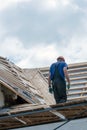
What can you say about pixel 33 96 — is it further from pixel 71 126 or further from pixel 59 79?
pixel 71 126

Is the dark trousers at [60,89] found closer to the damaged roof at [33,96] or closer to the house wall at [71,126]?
the damaged roof at [33,96]

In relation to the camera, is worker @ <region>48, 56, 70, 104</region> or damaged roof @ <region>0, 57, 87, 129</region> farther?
worker @ <region>48, 56, 70, 104</region>

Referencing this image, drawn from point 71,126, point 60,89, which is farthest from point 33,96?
point 71,126

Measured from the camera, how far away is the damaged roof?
28.6ft

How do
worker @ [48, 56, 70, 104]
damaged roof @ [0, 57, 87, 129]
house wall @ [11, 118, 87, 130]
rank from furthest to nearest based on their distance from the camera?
worker @ [48, 56, 70, 104]
house wall @ [11, 118, 87, 130]
damaged roof @ [0, 57, 87, 129]

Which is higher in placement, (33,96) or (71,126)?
(33,96)

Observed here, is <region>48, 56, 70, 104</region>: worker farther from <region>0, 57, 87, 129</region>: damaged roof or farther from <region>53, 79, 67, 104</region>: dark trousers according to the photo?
<region>0, 57, 87, 129</region>: damaged roof

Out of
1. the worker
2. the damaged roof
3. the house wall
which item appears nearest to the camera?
the damaged roof

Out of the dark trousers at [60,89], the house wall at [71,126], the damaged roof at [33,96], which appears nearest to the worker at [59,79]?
the dark trousers at [60,89]

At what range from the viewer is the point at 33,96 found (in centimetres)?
1298

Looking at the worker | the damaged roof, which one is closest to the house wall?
the damaged roof

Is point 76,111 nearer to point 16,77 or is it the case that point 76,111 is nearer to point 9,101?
point 9,101

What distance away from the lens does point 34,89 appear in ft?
47.1

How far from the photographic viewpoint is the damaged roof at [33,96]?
8.72 m
